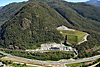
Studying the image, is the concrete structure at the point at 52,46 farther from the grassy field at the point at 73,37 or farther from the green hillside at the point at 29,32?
the grassy field at the point at 73,37

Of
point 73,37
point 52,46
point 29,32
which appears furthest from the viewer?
point 29,32

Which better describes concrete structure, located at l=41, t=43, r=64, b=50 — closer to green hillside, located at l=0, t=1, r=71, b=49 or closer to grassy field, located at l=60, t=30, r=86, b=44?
green hillside, located at l=0, t=1, r=71, b=49

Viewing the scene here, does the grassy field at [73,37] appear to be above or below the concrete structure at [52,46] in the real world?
above

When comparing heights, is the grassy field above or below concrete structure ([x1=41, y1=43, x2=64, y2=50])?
above

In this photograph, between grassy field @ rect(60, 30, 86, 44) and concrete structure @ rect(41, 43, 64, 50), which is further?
grassy field @ rect(60, 30, 86, 44)

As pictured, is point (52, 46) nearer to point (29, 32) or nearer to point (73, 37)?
point (73, 37)

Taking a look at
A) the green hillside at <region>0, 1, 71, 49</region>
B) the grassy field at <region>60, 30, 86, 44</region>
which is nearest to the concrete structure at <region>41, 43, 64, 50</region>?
the green hillside at <region>0, 1, 71, 49</region>

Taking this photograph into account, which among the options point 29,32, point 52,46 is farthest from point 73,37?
point 29,32

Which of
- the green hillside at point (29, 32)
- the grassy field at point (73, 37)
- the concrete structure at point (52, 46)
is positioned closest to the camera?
the concrete structure at point (52, 46)

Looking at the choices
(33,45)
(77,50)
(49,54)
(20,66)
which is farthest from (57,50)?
(20,66)

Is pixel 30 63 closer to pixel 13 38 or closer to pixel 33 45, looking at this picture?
pixel 33 45

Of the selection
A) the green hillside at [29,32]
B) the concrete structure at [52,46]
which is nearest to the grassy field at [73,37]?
the green hillside at [29,32]
